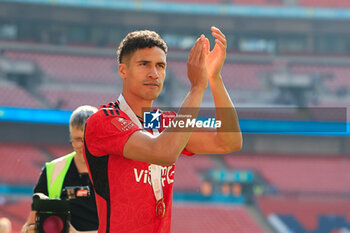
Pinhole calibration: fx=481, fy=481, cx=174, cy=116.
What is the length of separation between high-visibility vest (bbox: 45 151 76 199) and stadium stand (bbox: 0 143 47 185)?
13684mm

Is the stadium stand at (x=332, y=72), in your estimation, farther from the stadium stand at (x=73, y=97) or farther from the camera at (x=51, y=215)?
the camera at (x=51, y=215)

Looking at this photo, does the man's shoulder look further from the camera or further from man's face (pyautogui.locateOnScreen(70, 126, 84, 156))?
man's face (pyautogui.locateOnScreen(70, 126, 84, 156))

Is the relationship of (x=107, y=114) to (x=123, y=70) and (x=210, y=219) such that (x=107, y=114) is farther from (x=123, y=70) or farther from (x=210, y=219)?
(x=210, y=219)

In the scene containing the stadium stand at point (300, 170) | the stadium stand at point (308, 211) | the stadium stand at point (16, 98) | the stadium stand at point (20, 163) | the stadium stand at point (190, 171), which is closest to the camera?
the stadium stand at point (308, 211)

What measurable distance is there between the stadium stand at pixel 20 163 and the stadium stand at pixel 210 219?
5087mm

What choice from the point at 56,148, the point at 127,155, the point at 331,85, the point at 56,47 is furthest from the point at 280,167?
the point at 127,155

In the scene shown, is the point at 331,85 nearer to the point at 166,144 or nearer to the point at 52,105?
the point at 52,105

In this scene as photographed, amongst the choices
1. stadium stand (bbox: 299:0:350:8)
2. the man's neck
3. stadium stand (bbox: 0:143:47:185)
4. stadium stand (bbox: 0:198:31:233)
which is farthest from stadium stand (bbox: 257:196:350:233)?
the man's neck

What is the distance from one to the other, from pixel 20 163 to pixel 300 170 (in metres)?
10.2

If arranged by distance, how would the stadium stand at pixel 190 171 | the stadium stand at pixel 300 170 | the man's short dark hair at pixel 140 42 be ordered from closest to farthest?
1. the man's short dark hair at pixel 140 42
2. the stadium stand at pixel 190 171
3. the stadium stand at pixel 300 170

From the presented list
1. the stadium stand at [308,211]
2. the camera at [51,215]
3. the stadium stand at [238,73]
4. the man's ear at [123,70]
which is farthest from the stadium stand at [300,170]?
the man's ear at [123,70]

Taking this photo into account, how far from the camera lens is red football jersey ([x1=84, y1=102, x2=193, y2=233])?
1840 mm

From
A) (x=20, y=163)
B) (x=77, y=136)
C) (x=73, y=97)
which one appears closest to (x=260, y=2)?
(x=73, y=97)

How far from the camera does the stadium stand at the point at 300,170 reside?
56.7 ft
